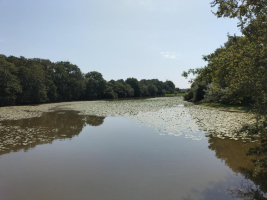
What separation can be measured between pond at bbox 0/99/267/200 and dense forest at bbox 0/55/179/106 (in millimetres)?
35098

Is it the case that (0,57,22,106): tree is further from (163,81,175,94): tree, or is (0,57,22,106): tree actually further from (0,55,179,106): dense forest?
(163,81,175,94): tree

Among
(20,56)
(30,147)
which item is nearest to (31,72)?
(20,56)

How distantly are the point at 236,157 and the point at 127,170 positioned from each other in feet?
14.2

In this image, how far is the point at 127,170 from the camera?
6.14 m

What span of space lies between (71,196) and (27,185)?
1.63 m

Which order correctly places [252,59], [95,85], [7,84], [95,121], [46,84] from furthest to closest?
1. [95,85]
2. [46,84]
3. [7,84]
4. [95,121]
5. [252,59]

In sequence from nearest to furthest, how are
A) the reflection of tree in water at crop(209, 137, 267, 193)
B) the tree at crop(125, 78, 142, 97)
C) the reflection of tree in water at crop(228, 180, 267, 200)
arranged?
the reflection of tree in water at crop(228, 180, 267, 200)
the reflection of tree in water at crop(209, 137, 267, 193)
the tree at crop(125, 78, 142, 97)

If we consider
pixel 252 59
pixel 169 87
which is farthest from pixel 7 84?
pixel 169 87

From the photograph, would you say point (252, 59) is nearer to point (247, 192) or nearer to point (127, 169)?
point (247, 192)

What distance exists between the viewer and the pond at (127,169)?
4.84 m

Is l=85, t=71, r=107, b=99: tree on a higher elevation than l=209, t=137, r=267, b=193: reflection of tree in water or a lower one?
higher

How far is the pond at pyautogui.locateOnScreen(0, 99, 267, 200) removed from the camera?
484 centimetres

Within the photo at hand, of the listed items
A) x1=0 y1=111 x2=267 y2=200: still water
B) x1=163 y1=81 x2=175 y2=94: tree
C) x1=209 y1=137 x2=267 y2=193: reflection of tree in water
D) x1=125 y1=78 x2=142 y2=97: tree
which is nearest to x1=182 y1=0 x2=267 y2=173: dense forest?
x1=209 y1=137 x2=267 y2=193: reflection of tree in water

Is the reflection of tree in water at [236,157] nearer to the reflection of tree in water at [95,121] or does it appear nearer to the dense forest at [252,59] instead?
the dense forest at [252,59]
